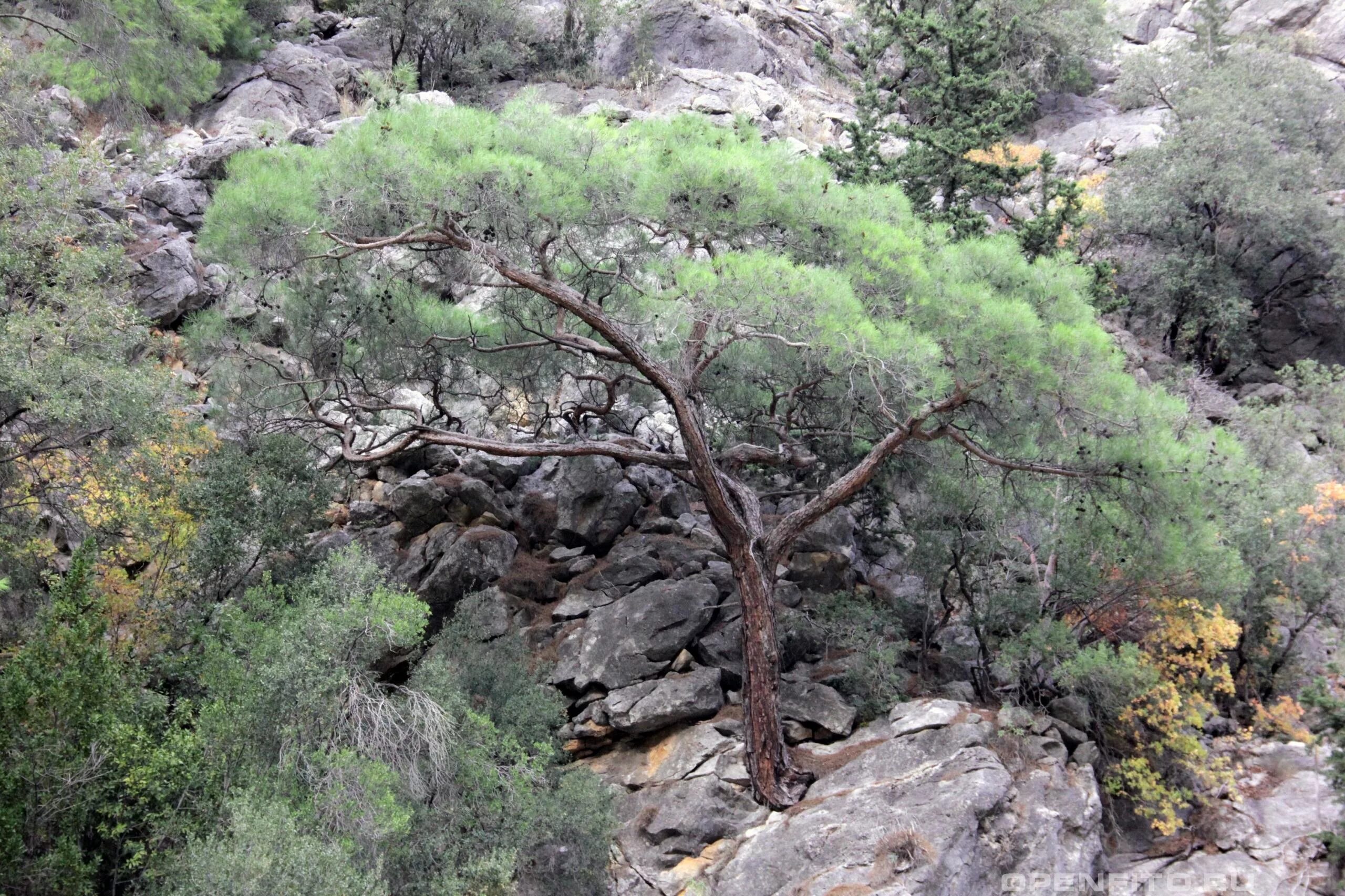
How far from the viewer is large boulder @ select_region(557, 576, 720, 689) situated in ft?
37.0

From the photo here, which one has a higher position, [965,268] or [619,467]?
[965,268]

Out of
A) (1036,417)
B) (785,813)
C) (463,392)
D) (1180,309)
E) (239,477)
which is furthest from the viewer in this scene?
(1180,309)

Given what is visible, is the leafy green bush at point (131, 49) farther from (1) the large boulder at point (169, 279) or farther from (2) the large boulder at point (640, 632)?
(2) the large boulder at point (640, 632)

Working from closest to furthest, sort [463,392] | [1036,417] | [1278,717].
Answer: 1. [1036,417]
2. [1278,717]
3. [463,392]

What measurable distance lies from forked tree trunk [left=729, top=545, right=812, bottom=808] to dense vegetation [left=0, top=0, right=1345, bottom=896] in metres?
0.05

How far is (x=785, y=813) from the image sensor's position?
938cm

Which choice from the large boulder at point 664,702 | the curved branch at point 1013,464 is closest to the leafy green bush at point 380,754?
the large boulder at point 664,702

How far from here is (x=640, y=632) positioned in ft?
38.0

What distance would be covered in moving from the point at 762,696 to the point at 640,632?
2.21m

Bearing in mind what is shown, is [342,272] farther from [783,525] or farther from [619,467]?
[783,525]

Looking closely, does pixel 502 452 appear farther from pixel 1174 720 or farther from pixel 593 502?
pixel 1174 720

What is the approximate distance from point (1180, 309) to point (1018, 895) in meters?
18.2

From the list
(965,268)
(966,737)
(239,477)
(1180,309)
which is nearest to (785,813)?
(966,737)

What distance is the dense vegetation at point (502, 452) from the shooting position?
784cm
